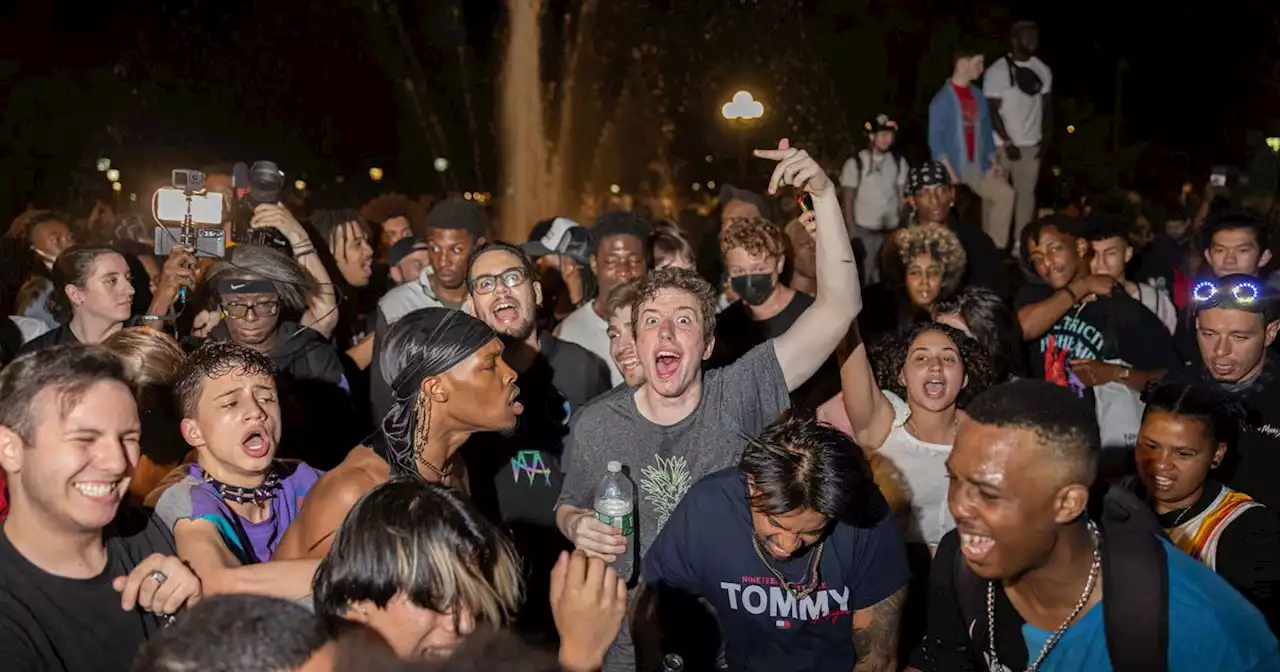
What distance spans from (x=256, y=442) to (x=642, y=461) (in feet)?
4.55

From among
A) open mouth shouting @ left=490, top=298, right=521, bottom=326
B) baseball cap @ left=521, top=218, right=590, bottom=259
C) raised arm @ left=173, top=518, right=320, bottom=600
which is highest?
baseball cap @ left=521, top=218, right=590, bottom=259

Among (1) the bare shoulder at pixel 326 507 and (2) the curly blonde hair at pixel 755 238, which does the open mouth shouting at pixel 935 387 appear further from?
(1) the bare shoulder at pixel 326 507

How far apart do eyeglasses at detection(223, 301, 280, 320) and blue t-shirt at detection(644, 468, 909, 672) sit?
2.84 meters

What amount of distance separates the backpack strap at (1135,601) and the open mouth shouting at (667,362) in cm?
172

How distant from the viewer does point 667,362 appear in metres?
4.30

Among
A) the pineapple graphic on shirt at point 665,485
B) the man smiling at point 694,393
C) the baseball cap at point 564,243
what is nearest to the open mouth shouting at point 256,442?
the man smiling at point 694,393

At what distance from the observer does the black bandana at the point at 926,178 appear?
8.46m

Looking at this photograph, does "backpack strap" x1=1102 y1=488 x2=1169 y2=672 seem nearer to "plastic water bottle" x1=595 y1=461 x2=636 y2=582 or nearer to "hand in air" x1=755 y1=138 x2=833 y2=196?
"plastic water bottle" x1=595 y1=461 x2=636 y2=582

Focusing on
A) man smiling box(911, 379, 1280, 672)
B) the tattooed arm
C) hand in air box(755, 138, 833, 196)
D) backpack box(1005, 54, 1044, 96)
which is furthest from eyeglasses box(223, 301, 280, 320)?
backpack box(1005, 54, 1044, 96)

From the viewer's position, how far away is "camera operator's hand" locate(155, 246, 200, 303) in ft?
18.3

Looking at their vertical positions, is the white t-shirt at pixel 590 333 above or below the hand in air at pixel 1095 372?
above

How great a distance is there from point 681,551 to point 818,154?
18.1 metres

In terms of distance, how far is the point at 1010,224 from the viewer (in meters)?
11.8

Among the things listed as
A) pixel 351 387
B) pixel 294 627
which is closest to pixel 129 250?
pixel 351 387
